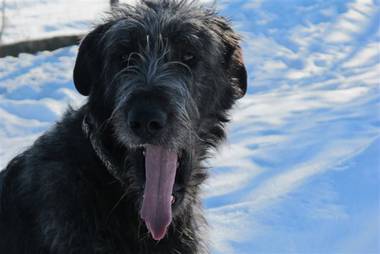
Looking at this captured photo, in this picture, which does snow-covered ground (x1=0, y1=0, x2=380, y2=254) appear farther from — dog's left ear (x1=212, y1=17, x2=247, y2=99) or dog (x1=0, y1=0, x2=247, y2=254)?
dog (x1=0, y1=0, x2=247, y2=254)

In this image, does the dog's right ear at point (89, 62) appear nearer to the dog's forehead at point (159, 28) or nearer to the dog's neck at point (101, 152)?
the dog's forehead at point (159, 28)

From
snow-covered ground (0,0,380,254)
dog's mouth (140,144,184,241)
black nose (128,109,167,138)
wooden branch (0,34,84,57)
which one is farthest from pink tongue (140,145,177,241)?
wooden branch (0,34,84,57)

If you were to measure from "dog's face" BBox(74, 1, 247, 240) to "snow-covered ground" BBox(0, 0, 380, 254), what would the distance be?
138 cm

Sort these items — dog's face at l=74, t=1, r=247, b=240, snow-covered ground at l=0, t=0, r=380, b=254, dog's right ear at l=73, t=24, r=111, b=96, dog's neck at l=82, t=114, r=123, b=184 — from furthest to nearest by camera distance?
snow-covered ground at l=0, t=0, r=380, b=254, dog's right ear at l=73, t=24, r=111, b=96, dog's neck at l=82, t=114, r=123, b=184, dog's face at l=74, t=1, r=247, b=240

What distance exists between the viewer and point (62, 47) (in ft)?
36.3

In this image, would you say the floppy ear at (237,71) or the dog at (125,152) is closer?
the dog at (125,152)

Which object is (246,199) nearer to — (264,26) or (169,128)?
(169,128)

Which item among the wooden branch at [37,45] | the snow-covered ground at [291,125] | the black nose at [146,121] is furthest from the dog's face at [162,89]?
Answer: the wooden branch at [37,45]

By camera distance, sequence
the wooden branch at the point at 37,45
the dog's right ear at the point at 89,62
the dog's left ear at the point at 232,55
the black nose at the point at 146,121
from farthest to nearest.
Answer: the wooden branch at the point at 37,45
the dog's left ear at the point at 232,55
the dog's right ear at the point at 89,62
the black nose at the point at 146,121

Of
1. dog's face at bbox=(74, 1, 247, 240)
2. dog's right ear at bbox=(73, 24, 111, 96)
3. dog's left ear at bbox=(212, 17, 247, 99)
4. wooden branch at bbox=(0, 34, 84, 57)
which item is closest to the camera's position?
dog's face at bbox=(74, 1, 247, 240)

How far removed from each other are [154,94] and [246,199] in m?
2.45

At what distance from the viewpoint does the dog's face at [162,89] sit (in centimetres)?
308

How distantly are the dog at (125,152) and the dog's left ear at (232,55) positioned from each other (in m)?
0.11

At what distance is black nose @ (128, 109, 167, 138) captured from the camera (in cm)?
292
